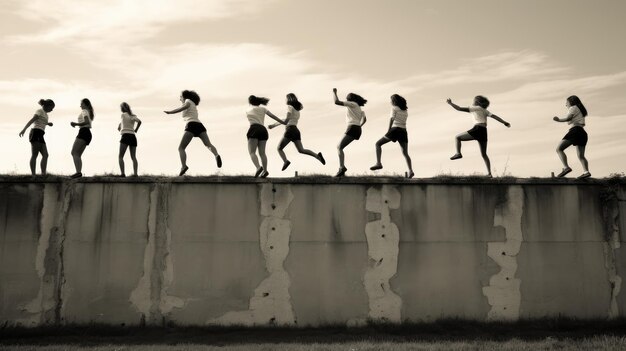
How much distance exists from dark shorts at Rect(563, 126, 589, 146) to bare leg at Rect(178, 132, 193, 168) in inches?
299

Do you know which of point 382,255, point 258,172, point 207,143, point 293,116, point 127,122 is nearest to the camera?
point 382,255

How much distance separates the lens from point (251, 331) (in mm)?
11359

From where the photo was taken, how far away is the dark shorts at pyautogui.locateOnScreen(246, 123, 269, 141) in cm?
1274

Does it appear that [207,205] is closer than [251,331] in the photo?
No

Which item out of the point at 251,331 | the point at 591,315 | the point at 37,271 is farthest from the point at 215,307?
the point at 591,315

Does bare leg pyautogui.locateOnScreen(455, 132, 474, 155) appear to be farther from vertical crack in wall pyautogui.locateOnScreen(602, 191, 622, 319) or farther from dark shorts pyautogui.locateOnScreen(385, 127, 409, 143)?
vertical crack in wall pyautogui.locateOnScreen(602, 191, 622, 319)

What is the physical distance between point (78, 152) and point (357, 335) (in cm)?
664

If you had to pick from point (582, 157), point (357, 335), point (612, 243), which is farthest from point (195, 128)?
point (612, 243)

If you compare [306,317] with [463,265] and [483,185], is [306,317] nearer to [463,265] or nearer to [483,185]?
[463,265]

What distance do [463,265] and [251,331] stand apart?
4.13 meters

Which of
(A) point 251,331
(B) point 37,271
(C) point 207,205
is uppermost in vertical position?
(C) point 207,205

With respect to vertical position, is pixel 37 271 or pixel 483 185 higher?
pixel 483 185

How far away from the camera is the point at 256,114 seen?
12852 mm

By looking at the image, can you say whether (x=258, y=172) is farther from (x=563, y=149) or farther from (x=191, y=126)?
(x=563, y=149)
